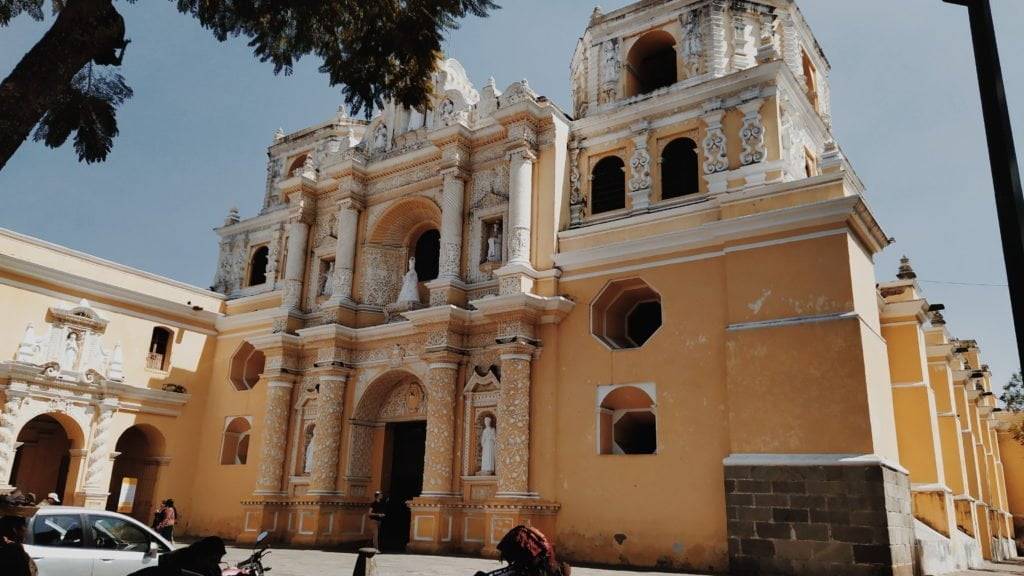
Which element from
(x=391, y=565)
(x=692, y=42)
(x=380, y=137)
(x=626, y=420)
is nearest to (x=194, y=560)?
(x=391, y=565)

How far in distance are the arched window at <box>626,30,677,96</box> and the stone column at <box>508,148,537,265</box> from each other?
317 centimetres

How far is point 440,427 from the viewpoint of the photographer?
52.6ft

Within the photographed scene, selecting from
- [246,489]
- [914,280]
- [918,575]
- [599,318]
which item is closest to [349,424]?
[246,489]

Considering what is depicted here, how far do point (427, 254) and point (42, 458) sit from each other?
37.2 ft

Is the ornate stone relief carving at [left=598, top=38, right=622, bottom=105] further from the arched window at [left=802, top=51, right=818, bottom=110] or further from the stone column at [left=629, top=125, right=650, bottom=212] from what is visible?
the arched window at [left=802, top=51, right=818, bottom=110]

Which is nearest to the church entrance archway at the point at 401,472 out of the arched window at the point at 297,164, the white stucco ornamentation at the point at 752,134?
the white stucco ornamentation at the point at 752,134

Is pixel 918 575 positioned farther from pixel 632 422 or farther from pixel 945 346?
pixel 945 346

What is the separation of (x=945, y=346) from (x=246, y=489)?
1729 centimetres

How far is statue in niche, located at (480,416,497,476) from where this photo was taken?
1549cm

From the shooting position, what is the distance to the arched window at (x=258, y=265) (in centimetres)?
2458

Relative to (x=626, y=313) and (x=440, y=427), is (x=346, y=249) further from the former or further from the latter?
(x=626, y=313)

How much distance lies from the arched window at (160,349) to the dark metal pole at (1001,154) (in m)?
19.7

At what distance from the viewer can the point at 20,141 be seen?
6.33 metres

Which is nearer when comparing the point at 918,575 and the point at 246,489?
the point at 918,575
